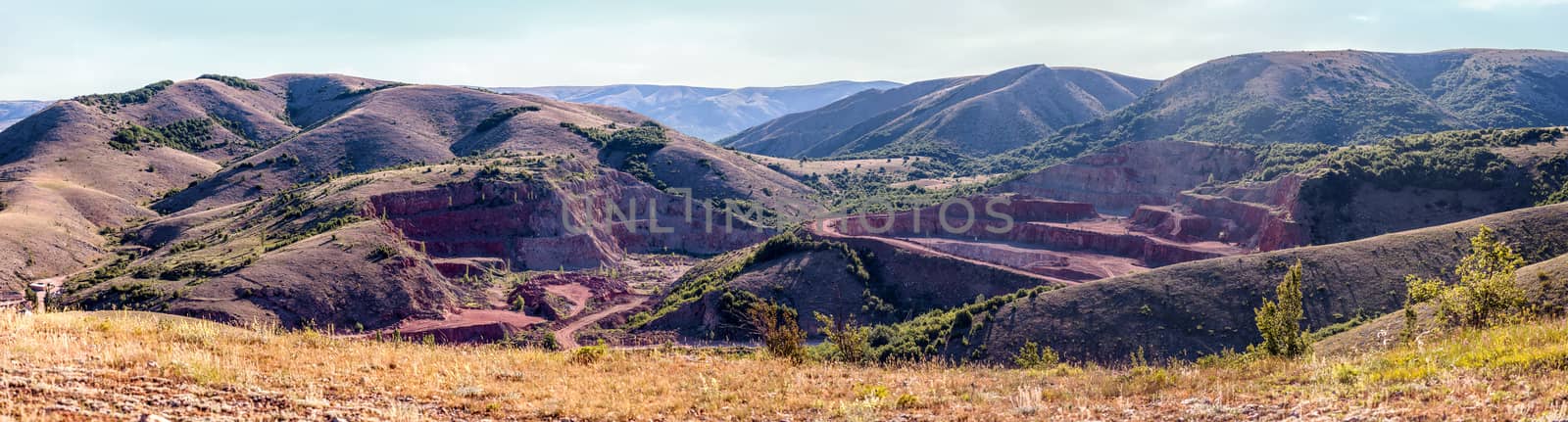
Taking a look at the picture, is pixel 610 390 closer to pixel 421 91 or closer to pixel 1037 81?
pixel 421 91

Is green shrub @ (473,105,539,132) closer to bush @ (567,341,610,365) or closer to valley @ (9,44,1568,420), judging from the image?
valley @ (9,44,1568,420)

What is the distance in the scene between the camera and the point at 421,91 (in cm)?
11744

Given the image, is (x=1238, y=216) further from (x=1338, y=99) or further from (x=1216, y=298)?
(x=1338, y=99)

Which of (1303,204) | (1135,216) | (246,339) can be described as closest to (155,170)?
(246,339)

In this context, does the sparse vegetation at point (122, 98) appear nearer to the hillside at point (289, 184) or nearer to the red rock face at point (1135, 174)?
the hillside at point (289, 184)

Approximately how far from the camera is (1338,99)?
119m

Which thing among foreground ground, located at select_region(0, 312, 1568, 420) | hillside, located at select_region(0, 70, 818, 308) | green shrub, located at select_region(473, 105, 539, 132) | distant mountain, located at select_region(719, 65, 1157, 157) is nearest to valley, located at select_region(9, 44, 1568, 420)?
foreground ground, located at select_region(0, 312, 1568, 420)

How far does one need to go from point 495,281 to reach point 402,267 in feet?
30.5

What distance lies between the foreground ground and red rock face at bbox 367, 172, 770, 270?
5049 centimetres

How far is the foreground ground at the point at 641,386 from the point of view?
8891 millimetres

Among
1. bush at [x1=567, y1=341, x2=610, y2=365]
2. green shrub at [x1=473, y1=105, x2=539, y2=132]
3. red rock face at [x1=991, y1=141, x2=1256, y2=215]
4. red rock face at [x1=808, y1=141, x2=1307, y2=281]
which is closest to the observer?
bush at [x1=567, y1=341, x2=610, y2=365]

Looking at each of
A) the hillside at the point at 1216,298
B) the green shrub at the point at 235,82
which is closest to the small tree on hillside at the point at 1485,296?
the hillside at the point at 1216,298

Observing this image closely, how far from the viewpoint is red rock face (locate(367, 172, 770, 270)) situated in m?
61.6

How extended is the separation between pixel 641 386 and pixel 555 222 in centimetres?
5885
